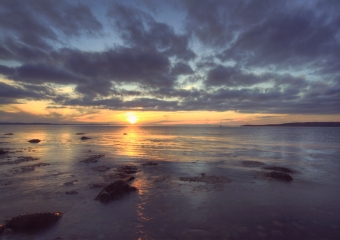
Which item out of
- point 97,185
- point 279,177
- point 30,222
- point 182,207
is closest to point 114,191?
point 97,185

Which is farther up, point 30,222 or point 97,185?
point 30,222

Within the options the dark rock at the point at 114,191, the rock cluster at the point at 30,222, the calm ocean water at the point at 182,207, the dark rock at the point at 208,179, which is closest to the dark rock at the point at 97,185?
the calm ocean water at the point at 182,207

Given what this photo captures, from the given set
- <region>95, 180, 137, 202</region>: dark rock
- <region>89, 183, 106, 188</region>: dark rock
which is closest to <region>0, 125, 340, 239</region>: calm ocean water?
<region>89, 183, 106, 188</region>: dark rock

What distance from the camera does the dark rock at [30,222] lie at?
10124 mm

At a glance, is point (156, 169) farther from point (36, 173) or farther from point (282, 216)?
point (282, 216)

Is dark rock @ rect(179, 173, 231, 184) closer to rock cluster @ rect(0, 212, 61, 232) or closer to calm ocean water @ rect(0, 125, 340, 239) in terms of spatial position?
calm ocean water @ rect(0, 125, 340, 239)

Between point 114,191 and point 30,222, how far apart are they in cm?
557

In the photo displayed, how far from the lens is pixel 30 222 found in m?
10.3

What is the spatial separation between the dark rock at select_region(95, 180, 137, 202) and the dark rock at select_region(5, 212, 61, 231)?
362 centimetres

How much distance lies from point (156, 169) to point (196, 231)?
49.0ft

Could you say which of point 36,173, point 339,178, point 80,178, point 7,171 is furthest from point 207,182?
point 7,171

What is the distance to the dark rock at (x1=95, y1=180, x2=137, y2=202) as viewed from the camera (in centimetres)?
1426

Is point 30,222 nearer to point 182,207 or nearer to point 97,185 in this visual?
point 97,185

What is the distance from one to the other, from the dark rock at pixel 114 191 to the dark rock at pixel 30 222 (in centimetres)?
362
